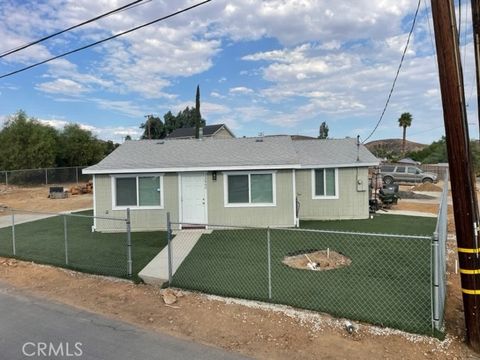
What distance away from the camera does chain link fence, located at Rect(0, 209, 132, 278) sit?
30.7 ft

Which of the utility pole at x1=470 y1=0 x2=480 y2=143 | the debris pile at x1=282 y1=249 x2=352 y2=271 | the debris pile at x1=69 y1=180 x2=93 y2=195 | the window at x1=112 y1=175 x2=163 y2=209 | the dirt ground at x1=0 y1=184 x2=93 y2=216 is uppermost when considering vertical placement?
the utility pole at x1=470 y1=0 x2=480 y2=143

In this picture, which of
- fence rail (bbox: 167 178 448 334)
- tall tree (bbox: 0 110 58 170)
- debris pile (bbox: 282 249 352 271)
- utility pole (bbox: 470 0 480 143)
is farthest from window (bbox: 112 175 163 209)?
tall tree (bbox: 0 110 58 170)

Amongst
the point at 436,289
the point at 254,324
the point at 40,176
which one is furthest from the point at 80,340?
the point at 40,176

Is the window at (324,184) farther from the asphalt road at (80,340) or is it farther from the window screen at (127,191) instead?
the asphalt road at (80,340)

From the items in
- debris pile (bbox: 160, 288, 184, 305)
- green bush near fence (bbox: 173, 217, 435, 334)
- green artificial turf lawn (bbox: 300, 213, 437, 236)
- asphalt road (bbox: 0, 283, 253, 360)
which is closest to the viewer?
asphalt road (bbox: 0, 283, 253, 360)

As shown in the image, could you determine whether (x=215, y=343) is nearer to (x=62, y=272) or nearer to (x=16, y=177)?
(x=62, y=272)

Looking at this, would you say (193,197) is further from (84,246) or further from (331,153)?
(331,153)

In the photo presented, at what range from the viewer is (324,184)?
16.5m

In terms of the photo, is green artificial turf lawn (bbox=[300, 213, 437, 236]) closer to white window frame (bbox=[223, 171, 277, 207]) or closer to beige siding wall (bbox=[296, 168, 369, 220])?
beige siding wall (bbox=[296, 168, 369, 220])

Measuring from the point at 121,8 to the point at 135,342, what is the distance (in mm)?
7083

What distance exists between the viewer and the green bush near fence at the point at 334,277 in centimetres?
640

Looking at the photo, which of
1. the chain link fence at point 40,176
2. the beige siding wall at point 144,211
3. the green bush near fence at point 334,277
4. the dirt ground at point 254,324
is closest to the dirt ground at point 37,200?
the chain link fence at point 40,176

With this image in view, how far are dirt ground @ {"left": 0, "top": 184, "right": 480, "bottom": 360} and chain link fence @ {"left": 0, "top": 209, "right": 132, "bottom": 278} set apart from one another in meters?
1.15

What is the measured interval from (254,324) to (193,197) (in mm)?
8826
